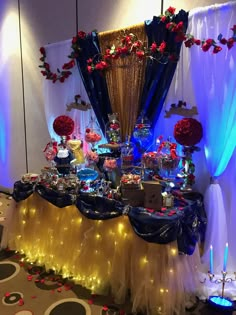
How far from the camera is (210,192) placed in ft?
7.24

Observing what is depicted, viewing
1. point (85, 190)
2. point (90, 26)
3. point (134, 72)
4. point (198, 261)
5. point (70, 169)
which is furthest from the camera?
point (90, 26)

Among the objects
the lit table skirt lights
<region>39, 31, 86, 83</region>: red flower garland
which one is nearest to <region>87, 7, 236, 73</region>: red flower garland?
<region>39, 31, 86, 83</region>: red flower garland

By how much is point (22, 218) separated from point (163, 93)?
1.69 m

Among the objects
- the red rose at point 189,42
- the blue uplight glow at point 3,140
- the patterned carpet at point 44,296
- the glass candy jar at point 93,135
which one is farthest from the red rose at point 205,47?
the blue uplight glow at point 3,140

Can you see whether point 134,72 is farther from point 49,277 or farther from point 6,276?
point 6,276

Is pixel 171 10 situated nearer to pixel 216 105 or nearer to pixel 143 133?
pixel 216 105

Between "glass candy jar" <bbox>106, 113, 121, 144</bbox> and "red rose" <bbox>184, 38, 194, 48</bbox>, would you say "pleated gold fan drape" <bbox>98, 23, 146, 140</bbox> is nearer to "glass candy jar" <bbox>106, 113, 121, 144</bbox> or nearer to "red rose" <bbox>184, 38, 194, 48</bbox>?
"glass candy jar" <bbox>106, 113, 121, 144</bbox>

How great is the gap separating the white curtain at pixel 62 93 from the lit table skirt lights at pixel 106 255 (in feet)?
2.95

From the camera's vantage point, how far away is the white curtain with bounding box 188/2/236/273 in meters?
2.09

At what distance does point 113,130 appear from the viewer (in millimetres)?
2568

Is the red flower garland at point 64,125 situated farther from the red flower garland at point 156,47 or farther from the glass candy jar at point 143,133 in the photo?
the glass candy jar at point 143,133

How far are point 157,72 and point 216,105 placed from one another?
1.87 ft

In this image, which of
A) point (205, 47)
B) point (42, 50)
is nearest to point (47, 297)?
point (205, 47)

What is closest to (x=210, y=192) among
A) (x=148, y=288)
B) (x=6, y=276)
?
(x=148, y=288)
